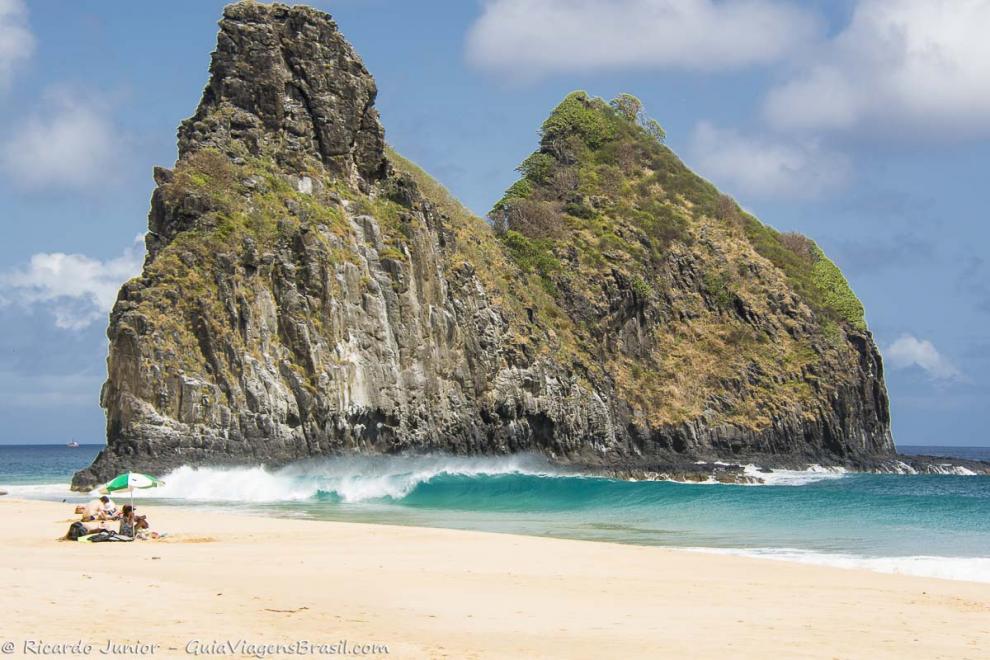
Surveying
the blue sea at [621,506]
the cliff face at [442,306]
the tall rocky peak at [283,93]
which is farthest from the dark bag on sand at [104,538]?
the tall rocky peak at [283,93]

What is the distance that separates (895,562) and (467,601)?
11414 mm

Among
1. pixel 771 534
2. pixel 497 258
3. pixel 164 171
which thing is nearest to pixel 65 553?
pixel 771 534

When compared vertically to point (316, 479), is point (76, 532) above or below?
below

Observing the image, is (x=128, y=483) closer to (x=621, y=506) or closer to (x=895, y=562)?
(x=895, y=562)

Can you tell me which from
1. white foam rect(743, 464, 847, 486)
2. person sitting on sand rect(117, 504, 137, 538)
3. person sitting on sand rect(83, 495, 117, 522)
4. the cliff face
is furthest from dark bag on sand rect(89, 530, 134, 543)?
white foam rect(743, 464, 847, 486)

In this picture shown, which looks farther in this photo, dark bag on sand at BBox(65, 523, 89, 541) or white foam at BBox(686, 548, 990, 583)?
dark bag on sand at BBox(65, 523, 89, 541)

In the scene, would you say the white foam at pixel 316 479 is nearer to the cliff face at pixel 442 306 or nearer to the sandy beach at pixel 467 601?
the cliff face at pixel 442 306

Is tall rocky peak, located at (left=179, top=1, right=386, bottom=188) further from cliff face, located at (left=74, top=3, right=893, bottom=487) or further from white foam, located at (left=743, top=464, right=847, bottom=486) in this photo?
white foam, located at (left=743, top=464, right=847, bottom=486)

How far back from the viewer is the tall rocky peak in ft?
186

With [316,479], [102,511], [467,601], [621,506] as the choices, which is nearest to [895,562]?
[467,601]

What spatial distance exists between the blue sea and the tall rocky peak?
18.6 metres

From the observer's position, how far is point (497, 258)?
71312 millimetres

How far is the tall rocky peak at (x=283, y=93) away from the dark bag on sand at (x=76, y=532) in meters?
36.6

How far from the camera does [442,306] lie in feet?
197
